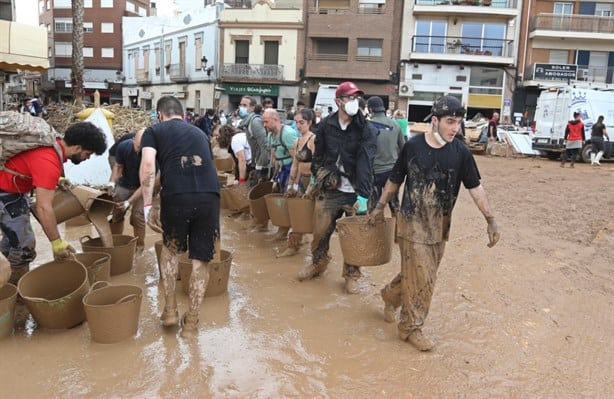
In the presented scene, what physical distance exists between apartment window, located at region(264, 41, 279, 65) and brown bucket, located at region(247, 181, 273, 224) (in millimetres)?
25335

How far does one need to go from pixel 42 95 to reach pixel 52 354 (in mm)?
49073

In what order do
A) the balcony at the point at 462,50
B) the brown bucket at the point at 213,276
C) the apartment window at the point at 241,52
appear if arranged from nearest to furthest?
the brown bucket at the point at 213,276 < the balcony at the point at 462,50 < the apartment window at the point at 241,52

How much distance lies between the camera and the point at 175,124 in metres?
3.64

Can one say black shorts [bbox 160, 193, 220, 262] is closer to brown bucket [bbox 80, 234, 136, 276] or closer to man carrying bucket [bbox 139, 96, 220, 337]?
man carrying bucket [bbox 139, 96, 220, 337]

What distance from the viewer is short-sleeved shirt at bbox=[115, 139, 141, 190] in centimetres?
528

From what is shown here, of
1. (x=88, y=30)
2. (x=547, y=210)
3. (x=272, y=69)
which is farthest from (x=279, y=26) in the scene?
(x=547, y=210)

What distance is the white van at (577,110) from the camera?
17.7 metres

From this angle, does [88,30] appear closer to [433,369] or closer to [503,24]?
[503,24]

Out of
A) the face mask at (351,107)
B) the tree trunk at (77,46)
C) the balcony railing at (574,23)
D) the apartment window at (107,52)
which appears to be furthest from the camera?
the apartment window at (107,52)

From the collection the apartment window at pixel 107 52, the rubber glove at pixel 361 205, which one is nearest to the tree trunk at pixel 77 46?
the rubber glove at pixel 361 205

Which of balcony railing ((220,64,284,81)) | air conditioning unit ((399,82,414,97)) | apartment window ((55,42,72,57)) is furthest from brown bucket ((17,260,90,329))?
apartment window ((55,42,72,57))

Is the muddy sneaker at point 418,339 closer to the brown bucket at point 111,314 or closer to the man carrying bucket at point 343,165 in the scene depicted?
the man carrying bucket at point 343,165

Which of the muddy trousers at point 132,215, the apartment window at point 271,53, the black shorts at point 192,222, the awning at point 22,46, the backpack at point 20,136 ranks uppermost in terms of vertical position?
the apartment window at point 271,53

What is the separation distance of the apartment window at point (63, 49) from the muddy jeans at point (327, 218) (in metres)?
47.4
